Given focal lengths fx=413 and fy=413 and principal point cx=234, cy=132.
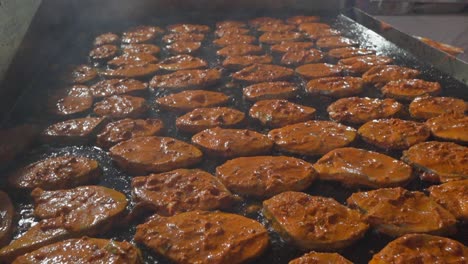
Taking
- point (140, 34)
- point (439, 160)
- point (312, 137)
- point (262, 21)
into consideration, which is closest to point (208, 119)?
point (312, 137)

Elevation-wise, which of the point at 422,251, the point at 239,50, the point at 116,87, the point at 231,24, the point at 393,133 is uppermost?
the point at 231,24

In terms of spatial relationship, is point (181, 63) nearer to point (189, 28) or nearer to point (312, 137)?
point (189, 28)

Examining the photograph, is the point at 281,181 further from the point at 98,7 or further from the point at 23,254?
the point at 98,7

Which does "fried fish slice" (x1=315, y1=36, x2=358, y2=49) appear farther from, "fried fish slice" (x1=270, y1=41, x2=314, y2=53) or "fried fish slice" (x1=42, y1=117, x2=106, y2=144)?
"fried fish slice" (x1=42, y1=117, x2=106, y2=144)

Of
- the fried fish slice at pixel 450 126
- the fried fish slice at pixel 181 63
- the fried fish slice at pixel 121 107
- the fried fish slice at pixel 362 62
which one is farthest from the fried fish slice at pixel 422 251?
the fried fish slice at pixel 181 63

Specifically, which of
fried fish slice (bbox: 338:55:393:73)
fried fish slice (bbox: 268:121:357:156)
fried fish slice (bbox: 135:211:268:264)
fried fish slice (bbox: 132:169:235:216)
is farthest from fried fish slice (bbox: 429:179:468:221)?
fried fish slice (bbox: 338:55:393:73)

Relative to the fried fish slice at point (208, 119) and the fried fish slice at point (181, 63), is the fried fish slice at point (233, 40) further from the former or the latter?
the fried fish slice at point (208, 119)

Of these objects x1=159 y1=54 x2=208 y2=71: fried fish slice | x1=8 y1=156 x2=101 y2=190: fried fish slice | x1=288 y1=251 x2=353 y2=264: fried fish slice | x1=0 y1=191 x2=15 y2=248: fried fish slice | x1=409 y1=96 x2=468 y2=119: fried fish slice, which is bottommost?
x1=288 y1=251 x2=353 y2=264: fried fish slice
